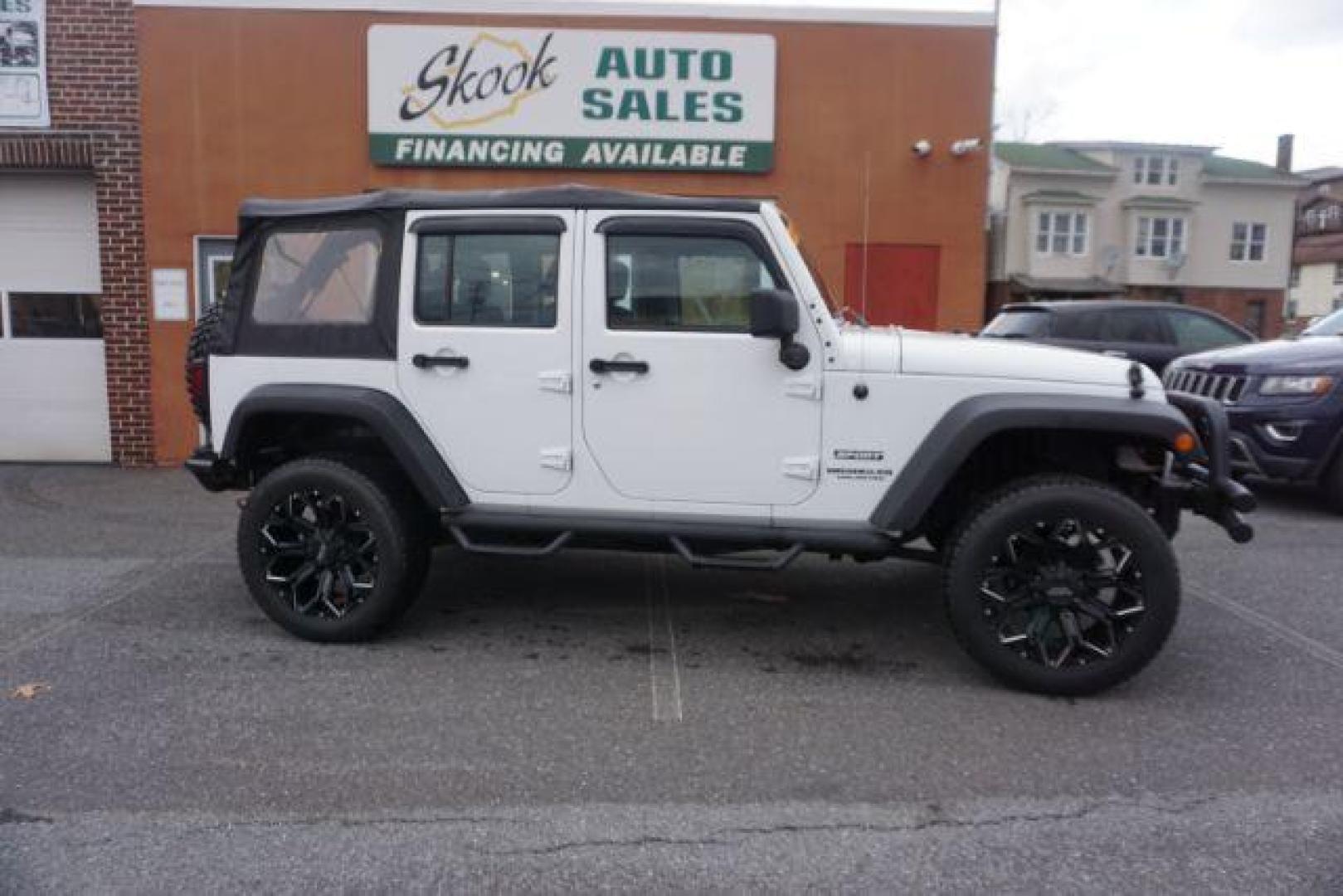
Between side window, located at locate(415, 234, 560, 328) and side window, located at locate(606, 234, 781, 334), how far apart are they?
281 millimetres

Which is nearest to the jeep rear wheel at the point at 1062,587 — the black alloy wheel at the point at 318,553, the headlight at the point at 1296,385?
the black alloy wheel at the point at 318,553

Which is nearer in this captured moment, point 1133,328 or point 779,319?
point 779,319

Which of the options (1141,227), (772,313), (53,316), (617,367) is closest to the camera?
(772,313)

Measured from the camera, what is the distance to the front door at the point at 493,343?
420cm

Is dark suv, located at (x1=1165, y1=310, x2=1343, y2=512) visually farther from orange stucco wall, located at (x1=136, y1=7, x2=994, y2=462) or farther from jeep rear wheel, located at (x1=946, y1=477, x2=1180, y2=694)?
jeep rear wheel, located at (x1=946, y1=477, x2=1180, y2=694)

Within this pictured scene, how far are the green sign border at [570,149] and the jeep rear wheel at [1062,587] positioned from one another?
20.3 ft

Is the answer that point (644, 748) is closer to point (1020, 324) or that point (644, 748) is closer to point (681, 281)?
point (681, 281)

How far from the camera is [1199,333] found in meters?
10.2

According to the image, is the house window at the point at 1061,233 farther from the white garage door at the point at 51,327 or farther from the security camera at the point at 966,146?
the white garage door at the point at 51,327

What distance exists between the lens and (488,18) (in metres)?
9.20

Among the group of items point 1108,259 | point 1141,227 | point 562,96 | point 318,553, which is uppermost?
point 1141,227

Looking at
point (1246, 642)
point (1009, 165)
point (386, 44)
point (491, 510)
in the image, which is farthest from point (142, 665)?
point (1009, 165)

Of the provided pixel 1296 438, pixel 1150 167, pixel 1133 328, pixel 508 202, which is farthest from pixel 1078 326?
pixel 1150 167

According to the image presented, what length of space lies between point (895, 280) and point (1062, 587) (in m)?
6.30
